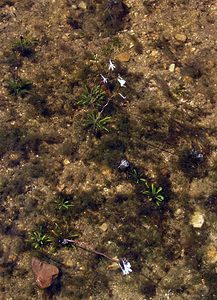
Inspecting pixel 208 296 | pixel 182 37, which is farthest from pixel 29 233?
pixel 182 37

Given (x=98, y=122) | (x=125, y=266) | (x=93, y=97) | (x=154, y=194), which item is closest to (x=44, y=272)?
(x=125, y=266)

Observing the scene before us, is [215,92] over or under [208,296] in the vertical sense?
over

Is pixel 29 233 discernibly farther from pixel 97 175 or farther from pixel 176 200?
pixel 176 200

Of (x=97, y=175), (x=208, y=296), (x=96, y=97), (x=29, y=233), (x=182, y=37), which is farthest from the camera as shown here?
(x=182, y=37)

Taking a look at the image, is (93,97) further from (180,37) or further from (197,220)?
(197,220)

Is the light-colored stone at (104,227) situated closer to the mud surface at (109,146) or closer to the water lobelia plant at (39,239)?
the mud surface at (109,146)

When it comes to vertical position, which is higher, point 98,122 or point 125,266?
point 98,122
